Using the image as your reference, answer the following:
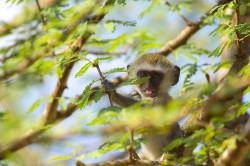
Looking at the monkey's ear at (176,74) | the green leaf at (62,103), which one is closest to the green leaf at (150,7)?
the monkey's ear at (176,74)

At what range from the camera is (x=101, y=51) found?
5973 mm

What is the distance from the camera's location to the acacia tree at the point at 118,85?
222cm

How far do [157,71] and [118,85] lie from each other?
2.78 metres

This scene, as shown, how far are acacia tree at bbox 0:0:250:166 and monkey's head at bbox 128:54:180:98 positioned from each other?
0.60ft

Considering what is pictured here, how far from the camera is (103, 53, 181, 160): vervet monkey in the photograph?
5629 millimetres

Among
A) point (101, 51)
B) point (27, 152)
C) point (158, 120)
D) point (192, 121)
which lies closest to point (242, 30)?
point (192, 121)

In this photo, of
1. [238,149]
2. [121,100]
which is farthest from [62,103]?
[238,149]

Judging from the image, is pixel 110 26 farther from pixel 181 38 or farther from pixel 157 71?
pixel 181 38

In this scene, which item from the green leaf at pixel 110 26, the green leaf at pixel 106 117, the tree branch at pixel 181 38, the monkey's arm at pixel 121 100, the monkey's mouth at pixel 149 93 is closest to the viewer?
the green leaf at pixel 106 117

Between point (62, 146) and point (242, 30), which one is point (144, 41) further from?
point (62, 146)

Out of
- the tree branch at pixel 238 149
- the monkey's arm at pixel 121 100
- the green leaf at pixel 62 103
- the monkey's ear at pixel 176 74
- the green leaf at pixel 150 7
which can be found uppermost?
the green leaf at pixel 150 7

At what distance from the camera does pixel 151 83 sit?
5770 mm

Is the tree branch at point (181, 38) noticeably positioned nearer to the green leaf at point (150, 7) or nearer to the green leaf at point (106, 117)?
the green leaf at point (150, 7)

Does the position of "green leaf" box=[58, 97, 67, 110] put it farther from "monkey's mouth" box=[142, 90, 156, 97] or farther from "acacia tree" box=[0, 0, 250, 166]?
"monkey's mouth" box=[142, 90, 156, 97]
